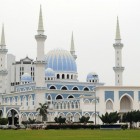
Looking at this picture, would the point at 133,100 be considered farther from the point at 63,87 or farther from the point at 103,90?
the point at 63,87

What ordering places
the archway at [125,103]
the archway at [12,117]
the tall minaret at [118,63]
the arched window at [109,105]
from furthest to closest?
1. the archway at [12,117]
2. the tall minaret at [118,63]
3. the archway at [125,103]
4. the arched window at [109,105]

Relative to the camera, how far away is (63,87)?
283 ft

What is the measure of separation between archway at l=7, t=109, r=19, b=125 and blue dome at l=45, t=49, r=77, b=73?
12.9 metres

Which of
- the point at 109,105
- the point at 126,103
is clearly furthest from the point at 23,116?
the point at 126,103

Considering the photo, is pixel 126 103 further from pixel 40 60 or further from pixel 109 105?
pixel 40 60

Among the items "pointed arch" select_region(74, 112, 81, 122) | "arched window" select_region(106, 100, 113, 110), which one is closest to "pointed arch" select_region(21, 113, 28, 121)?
"pointed arch" select_region(74, 112, 81, 122)

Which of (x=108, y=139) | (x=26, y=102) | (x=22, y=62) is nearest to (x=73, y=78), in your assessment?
(x=26, y=102)

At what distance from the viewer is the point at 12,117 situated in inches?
3159

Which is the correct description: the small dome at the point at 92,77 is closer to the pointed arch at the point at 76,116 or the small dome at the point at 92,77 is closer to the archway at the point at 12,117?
the pointed arch at the point at 76,116

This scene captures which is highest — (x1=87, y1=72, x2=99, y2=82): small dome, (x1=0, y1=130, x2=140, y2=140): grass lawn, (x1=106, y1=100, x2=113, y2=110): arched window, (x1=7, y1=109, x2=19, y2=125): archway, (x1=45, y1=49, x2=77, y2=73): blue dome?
(x1=45, y1=49, x2=77, y2=73): blue dome

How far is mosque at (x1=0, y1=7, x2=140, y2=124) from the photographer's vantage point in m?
73.9

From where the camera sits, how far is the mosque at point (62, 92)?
73.9 m

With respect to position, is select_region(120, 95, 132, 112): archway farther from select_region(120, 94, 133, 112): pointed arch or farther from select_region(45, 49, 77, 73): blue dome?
select_region(45, 49, 77, 73): blue dome

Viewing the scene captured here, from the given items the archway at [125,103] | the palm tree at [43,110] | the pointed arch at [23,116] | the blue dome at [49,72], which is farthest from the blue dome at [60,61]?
the palm tree at [43,110]
